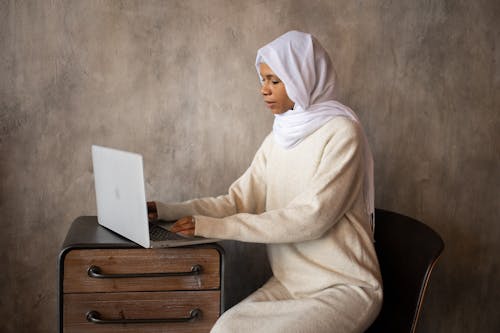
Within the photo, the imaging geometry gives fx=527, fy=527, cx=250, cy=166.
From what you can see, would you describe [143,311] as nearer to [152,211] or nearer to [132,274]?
[132,274]

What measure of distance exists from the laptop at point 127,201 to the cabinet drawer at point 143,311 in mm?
178

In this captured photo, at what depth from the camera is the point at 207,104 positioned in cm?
213

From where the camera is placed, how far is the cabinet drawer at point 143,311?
155 cm

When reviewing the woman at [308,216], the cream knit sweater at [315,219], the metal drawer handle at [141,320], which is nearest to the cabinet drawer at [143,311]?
the metal drawer handle at [141,320]

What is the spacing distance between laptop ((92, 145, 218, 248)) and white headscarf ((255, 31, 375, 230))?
459mm

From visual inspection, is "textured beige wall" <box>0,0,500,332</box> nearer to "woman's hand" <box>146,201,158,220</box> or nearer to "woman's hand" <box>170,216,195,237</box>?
"woman's hand" <box>146,201,158,220</box>

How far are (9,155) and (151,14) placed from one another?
777 mm

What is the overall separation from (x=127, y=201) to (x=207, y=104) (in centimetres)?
73

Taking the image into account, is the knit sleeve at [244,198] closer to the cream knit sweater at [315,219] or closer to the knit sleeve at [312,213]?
the cream knit sweater at [315,219]

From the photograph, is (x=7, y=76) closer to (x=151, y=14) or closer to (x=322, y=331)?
(x=151, y=14)

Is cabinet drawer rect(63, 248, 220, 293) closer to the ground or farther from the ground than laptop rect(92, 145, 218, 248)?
closer to the ground

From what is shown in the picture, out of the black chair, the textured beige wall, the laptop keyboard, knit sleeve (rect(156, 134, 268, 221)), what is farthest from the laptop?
the black chair

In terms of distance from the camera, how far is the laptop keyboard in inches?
61.2

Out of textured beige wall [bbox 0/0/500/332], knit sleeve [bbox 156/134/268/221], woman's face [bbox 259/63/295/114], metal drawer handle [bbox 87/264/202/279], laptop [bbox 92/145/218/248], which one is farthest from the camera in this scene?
textured beige wall [bbox 0/0/500/332]
